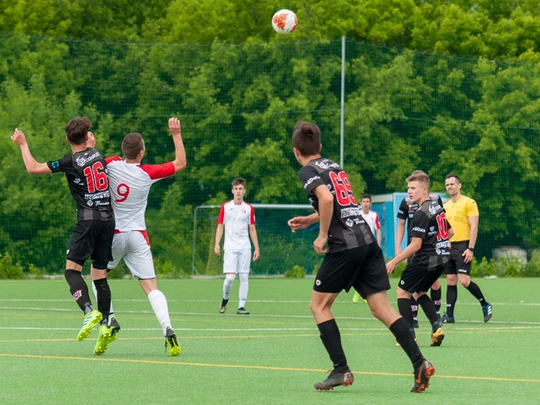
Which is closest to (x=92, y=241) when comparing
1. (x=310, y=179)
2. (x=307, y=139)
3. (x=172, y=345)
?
(x=172, y=345)

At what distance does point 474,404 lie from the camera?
683 centimetres

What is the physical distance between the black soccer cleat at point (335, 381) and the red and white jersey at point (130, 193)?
3.60 m

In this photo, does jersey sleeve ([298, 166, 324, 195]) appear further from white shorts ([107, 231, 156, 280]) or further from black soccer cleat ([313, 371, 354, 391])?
white shorts ([107, 231, 156, 280])

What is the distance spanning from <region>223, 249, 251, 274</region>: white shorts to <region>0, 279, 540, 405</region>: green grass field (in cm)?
67

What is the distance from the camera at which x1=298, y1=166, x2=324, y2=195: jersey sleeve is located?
7.53 meters

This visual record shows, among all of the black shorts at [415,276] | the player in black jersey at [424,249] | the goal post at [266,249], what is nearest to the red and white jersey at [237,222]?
the player in black jersey at [424,249]

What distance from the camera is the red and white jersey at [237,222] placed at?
60.1ft

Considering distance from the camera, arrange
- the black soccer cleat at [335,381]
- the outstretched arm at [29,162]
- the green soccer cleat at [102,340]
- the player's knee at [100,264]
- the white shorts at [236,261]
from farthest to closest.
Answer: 1. the white shorts at [236,261]
2. the player's knee at [100,264]
3. the outstretched arm at [29,162]
4. the green soccer cleat at [102,340]
5. the black soccer cleat at [335,381]

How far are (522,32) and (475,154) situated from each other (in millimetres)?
12872

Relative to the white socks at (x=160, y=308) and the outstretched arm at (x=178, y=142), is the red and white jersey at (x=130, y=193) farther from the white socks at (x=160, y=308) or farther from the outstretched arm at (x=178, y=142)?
the white socks at (x=160, y=308)

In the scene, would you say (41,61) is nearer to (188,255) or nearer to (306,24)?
(188,255)

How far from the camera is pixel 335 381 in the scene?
24.6 ft

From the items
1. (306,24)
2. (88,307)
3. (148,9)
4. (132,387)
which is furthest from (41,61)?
(132,387)

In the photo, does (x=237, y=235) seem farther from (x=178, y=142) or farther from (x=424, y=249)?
(x=178, y=142)
